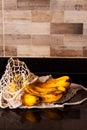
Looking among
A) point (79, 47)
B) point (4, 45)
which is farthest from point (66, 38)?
point (4, 45)

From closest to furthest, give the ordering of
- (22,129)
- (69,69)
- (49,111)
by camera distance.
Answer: (22,129)
(49,111)
(69,69)

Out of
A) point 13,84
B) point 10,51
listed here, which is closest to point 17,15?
point 10,51

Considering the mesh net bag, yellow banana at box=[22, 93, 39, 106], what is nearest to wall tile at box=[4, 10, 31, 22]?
the mesh net bag

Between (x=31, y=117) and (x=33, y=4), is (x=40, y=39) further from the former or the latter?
(x=31, y=117)

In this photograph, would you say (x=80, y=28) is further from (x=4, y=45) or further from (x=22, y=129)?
(x=22, y=129)

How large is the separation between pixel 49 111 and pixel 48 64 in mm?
326

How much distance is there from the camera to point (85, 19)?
1.16 metres

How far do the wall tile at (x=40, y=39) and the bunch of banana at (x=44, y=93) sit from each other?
0.32 m

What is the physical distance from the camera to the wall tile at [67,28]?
3.82 ft

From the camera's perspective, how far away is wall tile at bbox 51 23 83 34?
1.17 meters

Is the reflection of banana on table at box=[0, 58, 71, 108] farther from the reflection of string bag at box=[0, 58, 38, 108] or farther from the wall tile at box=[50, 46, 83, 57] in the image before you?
the wall tile at box=[50, 46, 83, 57]

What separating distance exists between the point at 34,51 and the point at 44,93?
1.16 feet

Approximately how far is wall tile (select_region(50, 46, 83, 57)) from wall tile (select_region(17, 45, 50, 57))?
3cm

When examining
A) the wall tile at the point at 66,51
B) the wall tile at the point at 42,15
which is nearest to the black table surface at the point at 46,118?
the wall tile at the point at 66,51
